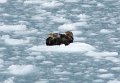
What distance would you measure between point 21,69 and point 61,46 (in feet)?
4.08

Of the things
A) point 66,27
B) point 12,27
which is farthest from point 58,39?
point 12,27

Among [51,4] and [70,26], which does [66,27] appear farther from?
[51,4]

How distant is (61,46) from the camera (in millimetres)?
8906

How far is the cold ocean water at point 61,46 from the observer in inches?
304

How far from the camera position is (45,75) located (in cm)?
768

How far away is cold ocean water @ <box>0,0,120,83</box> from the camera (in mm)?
7719

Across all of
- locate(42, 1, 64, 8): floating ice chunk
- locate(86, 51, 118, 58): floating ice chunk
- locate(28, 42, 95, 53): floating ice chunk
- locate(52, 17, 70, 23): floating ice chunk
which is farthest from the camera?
locate(42, 1, 64, 8): floating ice chunk

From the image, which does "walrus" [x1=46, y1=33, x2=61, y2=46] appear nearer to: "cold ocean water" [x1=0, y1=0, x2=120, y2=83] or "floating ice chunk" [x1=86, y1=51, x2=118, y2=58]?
"cold ocean water" [x1=0, y1=0, x2=120, y2=83]

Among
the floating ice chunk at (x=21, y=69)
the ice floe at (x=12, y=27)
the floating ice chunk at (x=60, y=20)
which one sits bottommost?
the floating ice chunk at (x=21, y=69)

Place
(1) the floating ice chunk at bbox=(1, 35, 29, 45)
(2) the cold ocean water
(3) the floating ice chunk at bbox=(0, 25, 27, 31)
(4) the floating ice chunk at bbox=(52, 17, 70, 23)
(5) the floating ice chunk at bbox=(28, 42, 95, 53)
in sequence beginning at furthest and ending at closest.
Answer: (4) the floating ice chunk at bbox=(52, 17, 70, 23) < (3) the floating ice chunk at bbox=(0, 25, 27, 31) < (1) the floating ice chunk at bbox=(1, 35, 29, 45) < (5) the floating ice chunk at bbox=(28, 42, 95, 53) < (2) the cold ocean water

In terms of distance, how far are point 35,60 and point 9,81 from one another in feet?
3.27

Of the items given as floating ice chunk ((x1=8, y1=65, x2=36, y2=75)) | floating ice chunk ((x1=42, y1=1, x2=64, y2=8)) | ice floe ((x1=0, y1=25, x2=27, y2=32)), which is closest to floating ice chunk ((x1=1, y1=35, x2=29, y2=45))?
ice floe ((x1=0, y1=25, x2=27, y2=32))

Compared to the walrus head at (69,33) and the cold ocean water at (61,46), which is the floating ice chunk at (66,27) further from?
the walrus head at (69,33)

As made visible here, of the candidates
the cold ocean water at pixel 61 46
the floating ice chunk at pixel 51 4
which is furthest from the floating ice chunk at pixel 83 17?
the floating ice chunk at pixel 51 4
